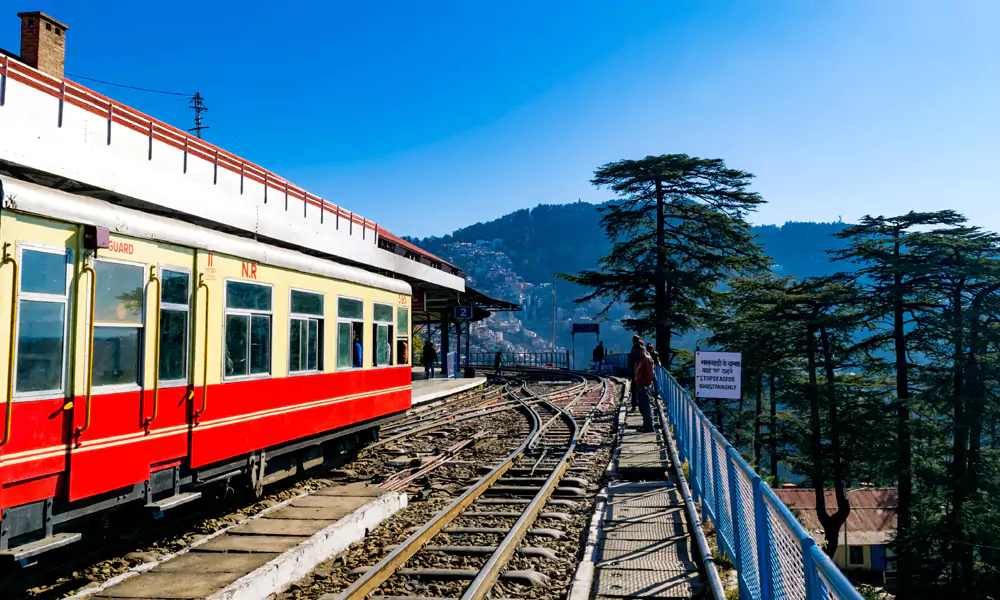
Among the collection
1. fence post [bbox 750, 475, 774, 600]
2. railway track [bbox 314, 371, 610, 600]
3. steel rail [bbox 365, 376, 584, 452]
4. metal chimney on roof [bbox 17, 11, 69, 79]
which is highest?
metal chimney on roof [bbox 17, 11, 69, 79]

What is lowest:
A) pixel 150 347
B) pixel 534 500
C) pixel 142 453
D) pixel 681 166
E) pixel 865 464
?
pixel 865 464

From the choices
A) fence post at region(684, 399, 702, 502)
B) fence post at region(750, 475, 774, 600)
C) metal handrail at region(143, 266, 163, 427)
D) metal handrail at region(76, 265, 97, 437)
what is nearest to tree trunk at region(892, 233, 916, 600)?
fence post at region(684, 399, 702, 502)

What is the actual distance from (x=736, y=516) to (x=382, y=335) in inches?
324

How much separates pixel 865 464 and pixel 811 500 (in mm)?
26341

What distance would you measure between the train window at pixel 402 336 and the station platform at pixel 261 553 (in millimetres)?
5003

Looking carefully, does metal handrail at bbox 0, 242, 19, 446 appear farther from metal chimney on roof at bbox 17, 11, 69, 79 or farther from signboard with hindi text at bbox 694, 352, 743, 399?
metal chimney on roof at bbox 17, 11, 69, 79

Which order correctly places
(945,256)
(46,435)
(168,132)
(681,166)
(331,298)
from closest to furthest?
(46,435) → (331,298) → (168,132) → (945,256) → (681,166)

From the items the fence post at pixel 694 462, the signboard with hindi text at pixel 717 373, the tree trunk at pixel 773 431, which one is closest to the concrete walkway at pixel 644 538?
A: the fence post at pixel 694 462

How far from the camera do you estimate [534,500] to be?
360 inches

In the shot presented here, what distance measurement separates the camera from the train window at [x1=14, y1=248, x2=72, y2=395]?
565cm

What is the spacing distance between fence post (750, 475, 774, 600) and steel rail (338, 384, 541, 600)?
323 cm

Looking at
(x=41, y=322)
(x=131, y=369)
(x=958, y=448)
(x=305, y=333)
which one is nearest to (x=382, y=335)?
(x=305, y=333)

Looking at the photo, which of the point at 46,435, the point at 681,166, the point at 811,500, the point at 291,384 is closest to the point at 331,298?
the point at 291,384

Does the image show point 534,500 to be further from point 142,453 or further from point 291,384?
point 142,453
